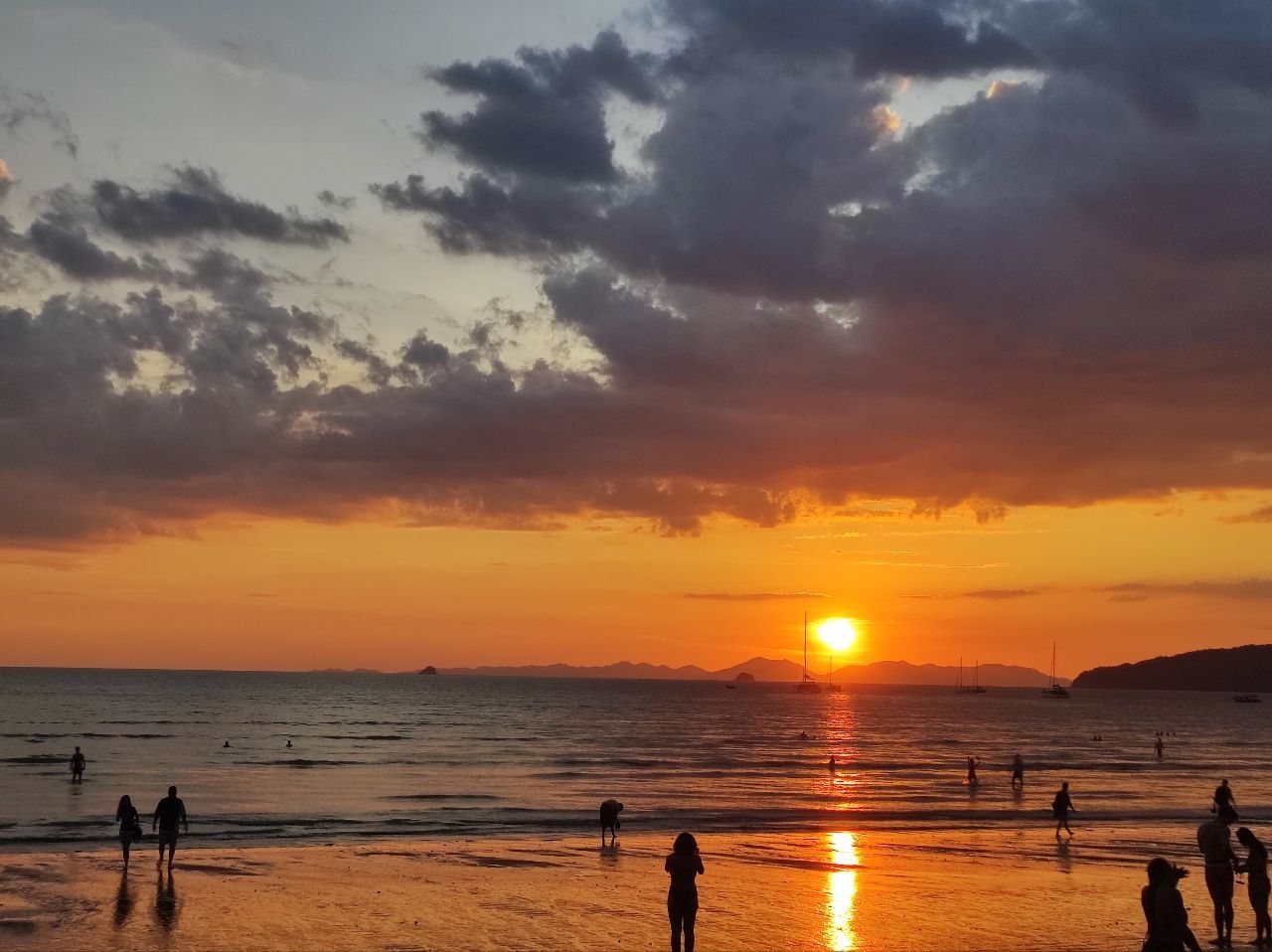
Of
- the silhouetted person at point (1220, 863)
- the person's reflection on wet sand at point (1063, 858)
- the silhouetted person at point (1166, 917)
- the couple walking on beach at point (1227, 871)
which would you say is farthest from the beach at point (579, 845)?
the silhouetted person at point (1166, 917)

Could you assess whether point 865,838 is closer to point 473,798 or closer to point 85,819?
point 473,798

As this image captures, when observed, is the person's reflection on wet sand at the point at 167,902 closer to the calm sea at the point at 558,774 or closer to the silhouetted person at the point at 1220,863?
the calm sea at the point at 558,774

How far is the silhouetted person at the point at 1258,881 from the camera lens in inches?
779

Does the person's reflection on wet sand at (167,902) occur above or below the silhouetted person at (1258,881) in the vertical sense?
below

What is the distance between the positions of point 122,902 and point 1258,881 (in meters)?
23.1

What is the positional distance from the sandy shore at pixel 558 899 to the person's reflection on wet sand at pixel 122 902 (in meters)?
0.09

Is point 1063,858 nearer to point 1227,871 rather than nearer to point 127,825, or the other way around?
point 1227,871

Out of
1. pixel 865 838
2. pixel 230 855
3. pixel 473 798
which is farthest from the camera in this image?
pixel 473 798

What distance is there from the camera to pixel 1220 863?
20062 mm

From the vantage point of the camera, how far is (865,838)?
3841cm

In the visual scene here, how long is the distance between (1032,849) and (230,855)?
80.8 feet

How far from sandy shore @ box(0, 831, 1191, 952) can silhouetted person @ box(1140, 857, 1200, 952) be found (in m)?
5.51

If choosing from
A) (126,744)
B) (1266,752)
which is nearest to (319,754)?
(126,744)

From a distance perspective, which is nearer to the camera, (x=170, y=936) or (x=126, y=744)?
(x=170, y=936)
